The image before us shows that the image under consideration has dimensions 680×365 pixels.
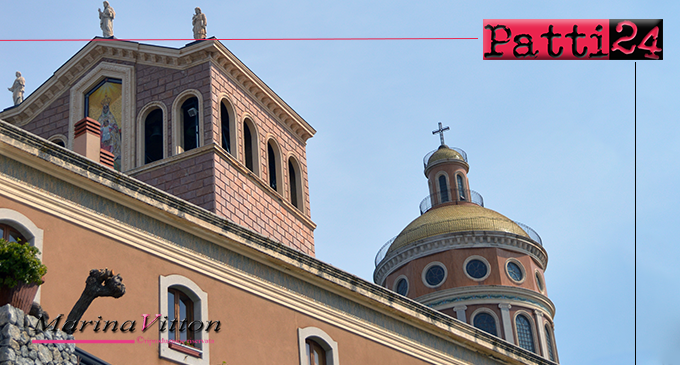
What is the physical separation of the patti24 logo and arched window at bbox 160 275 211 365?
6046 millimetres

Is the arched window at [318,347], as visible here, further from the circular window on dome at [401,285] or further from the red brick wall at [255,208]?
the circular window on dome at [401,285]

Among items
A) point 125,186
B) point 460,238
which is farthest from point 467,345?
point 460,238

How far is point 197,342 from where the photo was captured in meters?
15.6

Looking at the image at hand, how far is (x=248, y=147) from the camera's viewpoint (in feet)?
87.0

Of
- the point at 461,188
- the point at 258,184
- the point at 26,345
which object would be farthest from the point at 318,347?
the point at 461,188

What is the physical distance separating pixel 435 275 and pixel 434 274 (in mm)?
62

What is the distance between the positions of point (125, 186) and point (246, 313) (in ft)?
9.75

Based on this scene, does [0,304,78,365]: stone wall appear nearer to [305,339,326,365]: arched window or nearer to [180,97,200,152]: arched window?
[305,339,326,365]: arched window

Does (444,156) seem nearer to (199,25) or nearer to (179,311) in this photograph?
(199,25)

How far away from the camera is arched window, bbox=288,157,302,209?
27594 mm

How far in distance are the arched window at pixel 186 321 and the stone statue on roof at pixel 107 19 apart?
13.7 m

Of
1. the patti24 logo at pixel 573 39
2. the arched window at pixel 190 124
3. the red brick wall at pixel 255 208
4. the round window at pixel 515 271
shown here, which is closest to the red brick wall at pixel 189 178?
the red brick wall at pixel 255 208

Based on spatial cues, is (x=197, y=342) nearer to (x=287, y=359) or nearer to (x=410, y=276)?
(x=287, y=359)

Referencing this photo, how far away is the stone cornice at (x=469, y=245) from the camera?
40.7 meters
